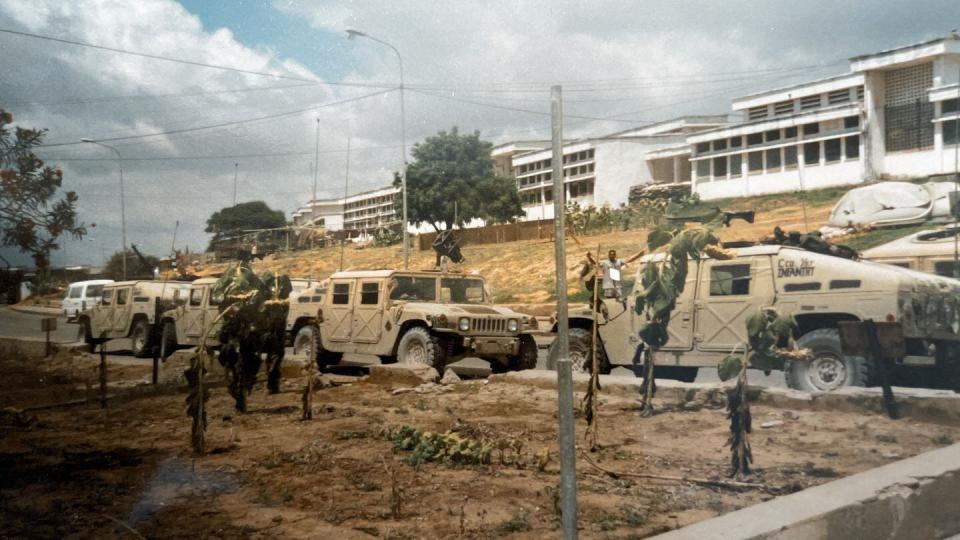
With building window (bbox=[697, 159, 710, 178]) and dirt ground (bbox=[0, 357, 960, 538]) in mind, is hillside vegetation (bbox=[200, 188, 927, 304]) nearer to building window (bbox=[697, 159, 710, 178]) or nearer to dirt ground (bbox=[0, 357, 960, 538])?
building window (bbox=[697, 159, 710, 178])

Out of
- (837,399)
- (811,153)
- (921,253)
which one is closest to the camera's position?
(837,399)

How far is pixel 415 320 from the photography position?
24.8ft

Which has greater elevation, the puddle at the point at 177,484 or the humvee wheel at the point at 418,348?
the humvee wheel at the point at 418,348

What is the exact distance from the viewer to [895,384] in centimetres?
668

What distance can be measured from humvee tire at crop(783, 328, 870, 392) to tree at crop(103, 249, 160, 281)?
182 inches

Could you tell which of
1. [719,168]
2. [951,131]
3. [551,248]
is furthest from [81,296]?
[951,131]

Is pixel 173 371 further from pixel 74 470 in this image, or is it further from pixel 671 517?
pixel 671 517

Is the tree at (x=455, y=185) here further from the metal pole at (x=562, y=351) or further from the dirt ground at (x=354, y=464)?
the metal pole at (x=562, y=351)

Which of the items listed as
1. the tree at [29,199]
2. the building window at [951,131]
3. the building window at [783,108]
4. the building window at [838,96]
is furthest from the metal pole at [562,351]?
the building window at [951,131]

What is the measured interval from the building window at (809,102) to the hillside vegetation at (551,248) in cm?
69

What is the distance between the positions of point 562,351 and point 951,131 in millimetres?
5286

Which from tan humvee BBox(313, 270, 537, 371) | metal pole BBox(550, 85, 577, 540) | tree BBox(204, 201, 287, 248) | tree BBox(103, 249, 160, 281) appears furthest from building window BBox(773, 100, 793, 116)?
tree BBox(103, 249, 160, 281)

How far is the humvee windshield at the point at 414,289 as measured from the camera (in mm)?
7320

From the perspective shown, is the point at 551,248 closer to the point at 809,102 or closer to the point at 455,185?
the point at 455,185
